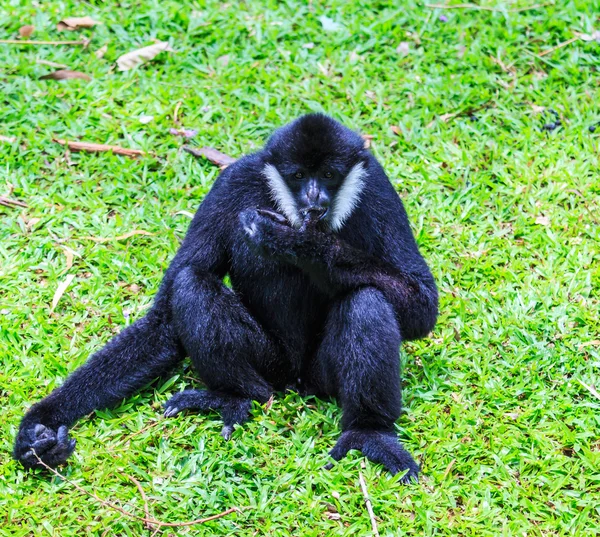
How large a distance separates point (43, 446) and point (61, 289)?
5.53 feet

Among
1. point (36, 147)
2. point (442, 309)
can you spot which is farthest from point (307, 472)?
point (36, 147)

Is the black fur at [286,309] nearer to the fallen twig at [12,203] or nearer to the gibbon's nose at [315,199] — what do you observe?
the gibbon's nose at [315,199]

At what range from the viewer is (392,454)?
201 inches

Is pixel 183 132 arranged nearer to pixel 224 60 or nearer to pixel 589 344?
pixel 224 60

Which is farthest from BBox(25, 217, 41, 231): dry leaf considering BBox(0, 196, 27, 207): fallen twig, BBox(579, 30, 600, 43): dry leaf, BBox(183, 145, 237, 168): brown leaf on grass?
BBox(579, 30, 600, 43): dry leaf

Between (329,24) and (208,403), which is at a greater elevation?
(329,24)

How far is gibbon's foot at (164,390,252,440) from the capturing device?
18.1 ft

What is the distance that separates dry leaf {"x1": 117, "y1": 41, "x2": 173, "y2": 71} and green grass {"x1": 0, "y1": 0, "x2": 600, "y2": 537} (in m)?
0.09

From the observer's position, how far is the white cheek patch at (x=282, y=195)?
5.44 meters

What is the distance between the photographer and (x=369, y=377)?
5.13 metres

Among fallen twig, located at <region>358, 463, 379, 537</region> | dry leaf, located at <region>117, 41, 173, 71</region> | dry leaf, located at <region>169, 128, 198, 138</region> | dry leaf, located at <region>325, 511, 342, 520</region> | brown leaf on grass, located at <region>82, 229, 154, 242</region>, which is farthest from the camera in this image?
dry leaf, located at <region>117, 41, 173, 71</region>

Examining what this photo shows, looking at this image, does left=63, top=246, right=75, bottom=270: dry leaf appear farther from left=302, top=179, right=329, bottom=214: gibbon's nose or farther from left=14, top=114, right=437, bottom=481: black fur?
left=302, top=179, right=329, bottom=214: gibbon's nose

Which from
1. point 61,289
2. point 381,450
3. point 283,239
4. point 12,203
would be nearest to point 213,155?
point 12,203

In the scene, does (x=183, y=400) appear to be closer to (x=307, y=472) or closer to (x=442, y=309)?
(x=307, y=472)
